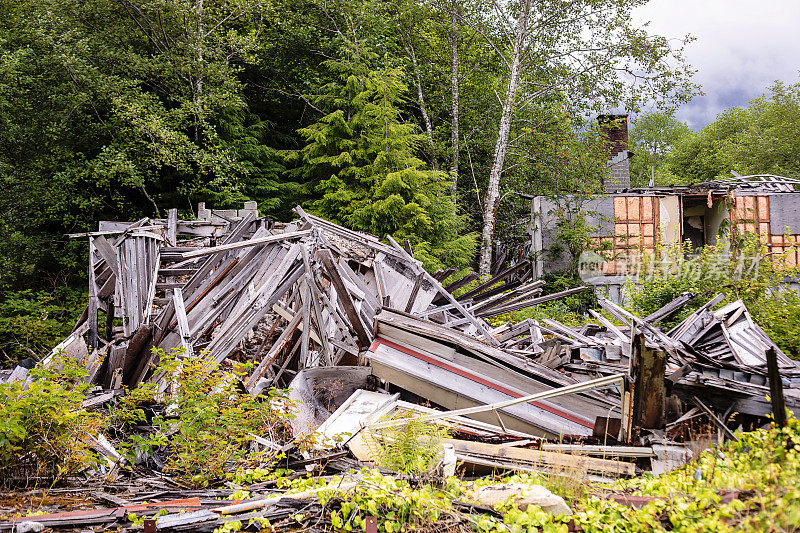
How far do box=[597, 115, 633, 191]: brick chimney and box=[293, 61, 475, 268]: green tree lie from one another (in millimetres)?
6631

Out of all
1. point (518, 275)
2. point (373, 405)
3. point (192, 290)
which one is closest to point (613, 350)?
point (373, 405)

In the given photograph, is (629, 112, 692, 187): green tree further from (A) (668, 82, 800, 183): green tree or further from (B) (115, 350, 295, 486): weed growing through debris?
(B) (115, 350, 295, 486): weed growing through debris

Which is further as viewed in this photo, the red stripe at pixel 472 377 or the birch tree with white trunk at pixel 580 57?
the birch tree with white trunk at pixel 580 57

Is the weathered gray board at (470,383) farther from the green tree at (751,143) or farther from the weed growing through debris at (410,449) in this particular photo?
the green tree at (751,143)

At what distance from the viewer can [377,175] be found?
53.8 ft

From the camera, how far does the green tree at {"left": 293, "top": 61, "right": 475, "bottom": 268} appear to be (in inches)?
631

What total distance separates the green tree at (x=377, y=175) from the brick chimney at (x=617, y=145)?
6.63 metres

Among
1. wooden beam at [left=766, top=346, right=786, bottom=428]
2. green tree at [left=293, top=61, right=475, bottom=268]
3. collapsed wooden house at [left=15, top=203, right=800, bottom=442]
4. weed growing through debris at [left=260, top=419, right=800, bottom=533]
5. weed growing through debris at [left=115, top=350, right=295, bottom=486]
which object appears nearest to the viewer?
weed growing through debris at [left=260, top=419, right=800, bottom=533]

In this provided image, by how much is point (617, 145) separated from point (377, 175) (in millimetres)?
10084

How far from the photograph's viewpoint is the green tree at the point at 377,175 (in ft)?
52.6

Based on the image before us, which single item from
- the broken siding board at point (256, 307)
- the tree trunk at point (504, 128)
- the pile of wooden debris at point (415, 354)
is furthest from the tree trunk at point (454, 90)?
the broken siding board at point (256, 307)

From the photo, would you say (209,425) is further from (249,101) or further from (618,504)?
(249,101)

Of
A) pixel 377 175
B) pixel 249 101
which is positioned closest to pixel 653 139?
pixel 249 101

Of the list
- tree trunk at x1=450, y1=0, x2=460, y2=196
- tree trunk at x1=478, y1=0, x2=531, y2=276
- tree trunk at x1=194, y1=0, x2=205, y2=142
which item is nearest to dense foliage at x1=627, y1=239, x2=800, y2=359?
tree trunk at x1=478, y1=0, x2=531, y2=276
